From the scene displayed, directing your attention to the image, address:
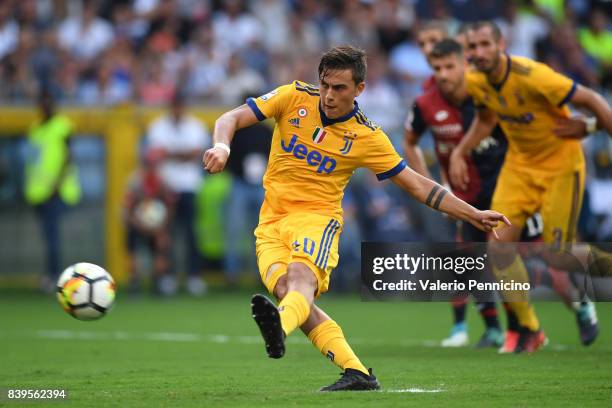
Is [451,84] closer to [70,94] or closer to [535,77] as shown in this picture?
[535,77]

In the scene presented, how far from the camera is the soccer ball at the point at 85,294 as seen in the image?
8102 millimetres

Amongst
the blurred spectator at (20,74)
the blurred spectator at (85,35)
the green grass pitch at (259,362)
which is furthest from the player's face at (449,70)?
the blurred spectator at (85,35)

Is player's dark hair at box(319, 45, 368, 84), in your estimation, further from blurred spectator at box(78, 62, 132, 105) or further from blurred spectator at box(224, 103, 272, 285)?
blurred spectator at box(78, 62, 132, 105)

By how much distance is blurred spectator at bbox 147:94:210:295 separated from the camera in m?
17.3

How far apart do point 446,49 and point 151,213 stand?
761 centimetres

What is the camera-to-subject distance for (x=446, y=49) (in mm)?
10398

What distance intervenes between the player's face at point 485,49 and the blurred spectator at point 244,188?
7.84 meters

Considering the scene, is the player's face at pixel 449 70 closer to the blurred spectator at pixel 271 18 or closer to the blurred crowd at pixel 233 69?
the blurred crowd at pixel 233 69

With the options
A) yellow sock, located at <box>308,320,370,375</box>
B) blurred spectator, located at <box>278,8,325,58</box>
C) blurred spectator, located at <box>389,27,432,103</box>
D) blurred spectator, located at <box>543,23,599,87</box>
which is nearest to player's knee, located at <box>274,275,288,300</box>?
yellow sock, located at <box>308,320,370,375</box>

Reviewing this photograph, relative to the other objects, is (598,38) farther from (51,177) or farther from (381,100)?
(51,177)

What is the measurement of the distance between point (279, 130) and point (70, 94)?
11.1 m

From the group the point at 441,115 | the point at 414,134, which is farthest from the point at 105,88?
the point at 441,115

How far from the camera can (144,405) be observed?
6.62 meters

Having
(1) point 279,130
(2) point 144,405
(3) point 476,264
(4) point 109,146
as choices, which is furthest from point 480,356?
(4) point 109,146
